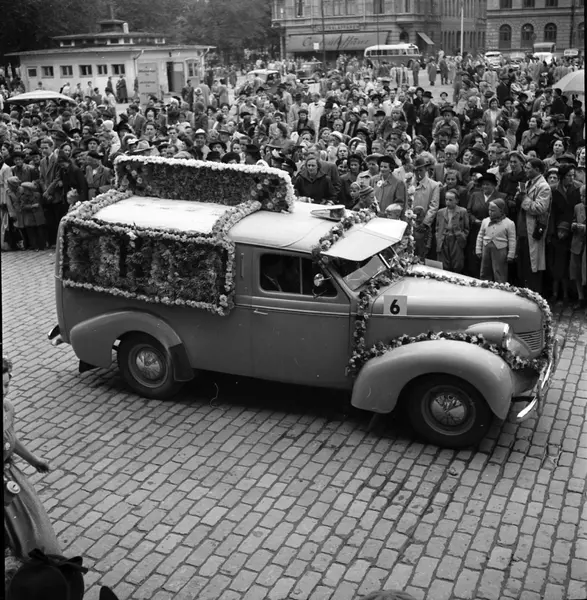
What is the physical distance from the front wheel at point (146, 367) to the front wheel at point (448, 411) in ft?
8.37

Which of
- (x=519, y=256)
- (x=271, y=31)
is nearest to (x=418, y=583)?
(x=519, y=256)

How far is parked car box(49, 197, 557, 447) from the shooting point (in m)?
7.71

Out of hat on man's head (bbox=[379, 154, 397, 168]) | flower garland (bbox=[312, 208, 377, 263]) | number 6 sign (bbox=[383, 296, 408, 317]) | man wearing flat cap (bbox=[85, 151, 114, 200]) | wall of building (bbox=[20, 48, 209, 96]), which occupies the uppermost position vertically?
wall of building (bbox=[20, 48, 209, 96])

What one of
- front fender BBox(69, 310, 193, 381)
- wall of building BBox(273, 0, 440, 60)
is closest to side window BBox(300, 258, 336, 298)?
front fender BBox(69, 310, 193, 381)

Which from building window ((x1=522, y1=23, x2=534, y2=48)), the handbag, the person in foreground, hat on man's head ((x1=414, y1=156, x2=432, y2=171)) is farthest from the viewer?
building window ((x1=522, y1=23, x2=534, y2=48))

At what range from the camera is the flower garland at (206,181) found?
29.0 ft

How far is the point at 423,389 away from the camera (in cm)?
778

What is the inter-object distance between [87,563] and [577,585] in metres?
3.40

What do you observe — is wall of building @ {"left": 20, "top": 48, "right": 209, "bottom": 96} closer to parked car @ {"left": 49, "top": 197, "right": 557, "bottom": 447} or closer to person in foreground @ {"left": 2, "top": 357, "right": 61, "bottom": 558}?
parked car @ {"left": 49, "top": 197, "right": 557, "bottom": 447}

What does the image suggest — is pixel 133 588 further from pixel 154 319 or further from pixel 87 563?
pixel 154 319

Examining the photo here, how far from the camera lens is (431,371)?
7.61 meters

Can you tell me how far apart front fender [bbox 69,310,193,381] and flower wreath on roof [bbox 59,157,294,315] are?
233 millimetres

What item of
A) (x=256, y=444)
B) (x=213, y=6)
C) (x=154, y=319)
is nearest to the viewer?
(x=256, y=444)

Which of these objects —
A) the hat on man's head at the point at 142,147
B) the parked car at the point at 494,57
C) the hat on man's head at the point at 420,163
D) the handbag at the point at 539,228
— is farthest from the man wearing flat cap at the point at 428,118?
the parked car at the point at 494,57
